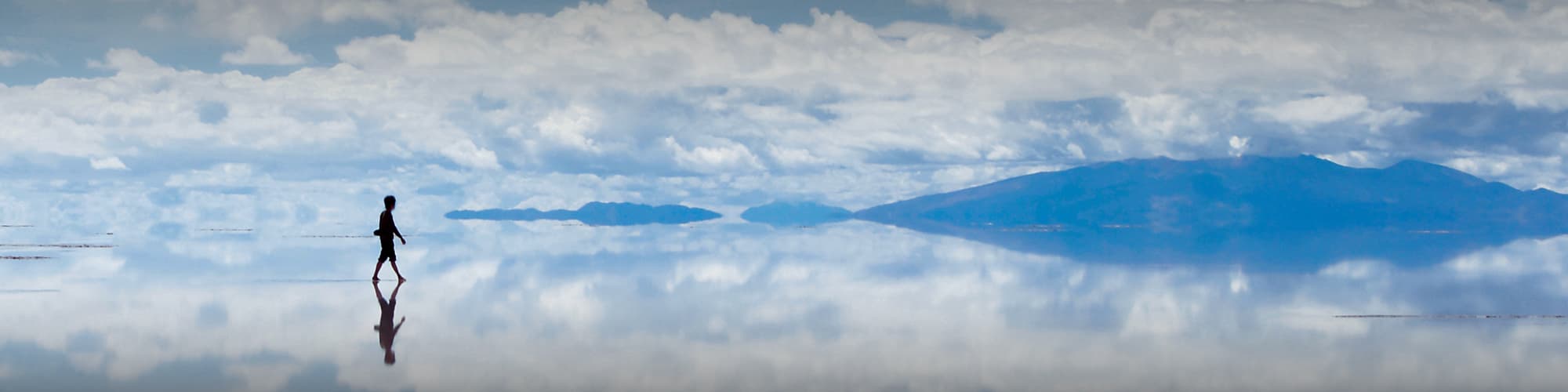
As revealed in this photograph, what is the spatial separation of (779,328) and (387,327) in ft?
16.9

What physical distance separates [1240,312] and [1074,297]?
3.52 meters

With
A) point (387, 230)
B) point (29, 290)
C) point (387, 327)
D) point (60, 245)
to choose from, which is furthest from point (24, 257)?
point (387, 327)

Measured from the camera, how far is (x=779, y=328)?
16469 millimetres

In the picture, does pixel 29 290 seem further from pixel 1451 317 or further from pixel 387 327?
pixel 1451 317

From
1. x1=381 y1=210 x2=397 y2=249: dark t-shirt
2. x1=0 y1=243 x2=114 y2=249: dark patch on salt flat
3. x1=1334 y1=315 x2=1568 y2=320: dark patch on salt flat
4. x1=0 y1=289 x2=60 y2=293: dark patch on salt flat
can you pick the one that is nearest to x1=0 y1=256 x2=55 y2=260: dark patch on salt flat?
x1=0 y1=243 x2=114 y2=249: dark patch on salt flat

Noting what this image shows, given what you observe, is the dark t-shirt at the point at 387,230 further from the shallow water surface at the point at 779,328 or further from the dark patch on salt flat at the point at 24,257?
the dark patch on salt flat at the point at 24,257

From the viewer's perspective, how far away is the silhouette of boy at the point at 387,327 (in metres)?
13.3

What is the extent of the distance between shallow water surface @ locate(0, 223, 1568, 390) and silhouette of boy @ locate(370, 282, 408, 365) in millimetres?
103

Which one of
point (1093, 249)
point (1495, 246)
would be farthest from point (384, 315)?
point (1495, 246)

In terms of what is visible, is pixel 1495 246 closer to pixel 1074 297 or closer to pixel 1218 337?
pixel 1074 297

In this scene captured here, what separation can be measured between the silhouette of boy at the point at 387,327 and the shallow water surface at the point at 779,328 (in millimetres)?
103

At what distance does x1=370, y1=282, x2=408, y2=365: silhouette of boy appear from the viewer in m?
13.3

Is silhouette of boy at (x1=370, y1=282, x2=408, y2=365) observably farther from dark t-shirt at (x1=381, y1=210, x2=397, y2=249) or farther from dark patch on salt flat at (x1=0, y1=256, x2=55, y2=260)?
dark patch on salt flat at (x1=0, y1=256, x2=55, y2=260)

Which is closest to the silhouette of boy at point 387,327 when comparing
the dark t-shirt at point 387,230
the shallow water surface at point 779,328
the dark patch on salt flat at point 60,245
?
the shallow water surface at point 779,328
